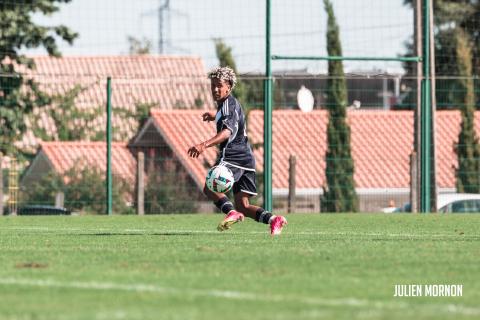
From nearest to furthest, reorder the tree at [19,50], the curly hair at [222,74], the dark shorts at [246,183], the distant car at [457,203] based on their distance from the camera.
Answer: the curly hair at [222,74] < the dark shorts at [246,183] < the tree at [19,50] < the distant car at [457,203]

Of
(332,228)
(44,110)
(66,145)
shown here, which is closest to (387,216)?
(332,228)

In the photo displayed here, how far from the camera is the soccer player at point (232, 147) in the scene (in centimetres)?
1355

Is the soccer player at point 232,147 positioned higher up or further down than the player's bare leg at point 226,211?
higher up

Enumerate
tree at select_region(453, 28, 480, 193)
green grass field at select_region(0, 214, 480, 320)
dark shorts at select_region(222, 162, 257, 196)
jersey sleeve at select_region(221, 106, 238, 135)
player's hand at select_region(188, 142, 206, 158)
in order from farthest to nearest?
tree at select_region(453, 28, 480, 193) → dark shorts at select_region(222, 162, 257, 196) → jersey sleeve at select_region(221, 106, 238, 135) → player's hand at select_region(188, 142, 206, 158) → green grass field at select_region(0, 214, 480, 320)

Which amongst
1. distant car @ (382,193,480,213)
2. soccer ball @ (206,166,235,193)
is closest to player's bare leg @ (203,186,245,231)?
soccer ball @ (206,166,235,193)

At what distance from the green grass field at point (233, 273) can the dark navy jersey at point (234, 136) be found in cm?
75

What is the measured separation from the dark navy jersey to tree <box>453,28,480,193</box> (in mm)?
9370

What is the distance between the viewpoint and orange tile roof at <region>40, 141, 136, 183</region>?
28375mm

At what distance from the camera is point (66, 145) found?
33.6 metres

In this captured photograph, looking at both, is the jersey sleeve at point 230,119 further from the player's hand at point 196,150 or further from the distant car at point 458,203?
the distant car at point 458,203

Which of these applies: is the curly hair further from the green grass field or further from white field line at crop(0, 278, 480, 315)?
white field line at crop(0, 278, 480, 315)

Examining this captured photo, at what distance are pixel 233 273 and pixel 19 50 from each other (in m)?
18.8

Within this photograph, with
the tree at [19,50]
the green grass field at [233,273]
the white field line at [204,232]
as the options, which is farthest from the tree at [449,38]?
the green grass field at [233,273]

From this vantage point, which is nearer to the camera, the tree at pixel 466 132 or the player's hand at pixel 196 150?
the player's hand at pixel 196 150
